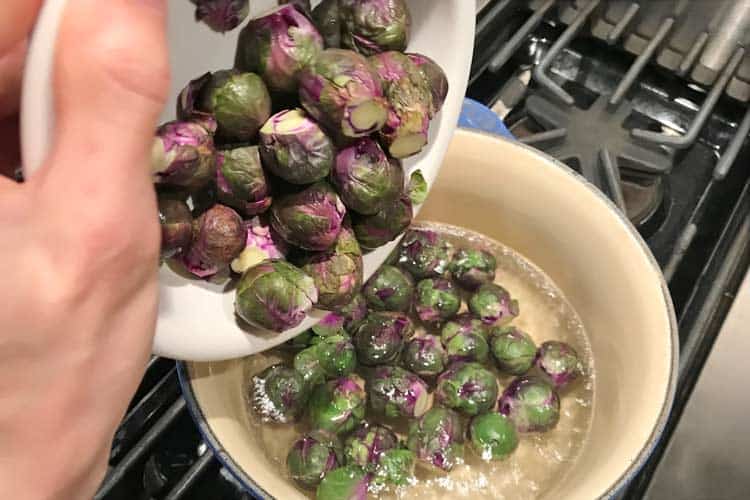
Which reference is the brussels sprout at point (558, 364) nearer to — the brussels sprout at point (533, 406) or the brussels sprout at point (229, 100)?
the brussels sprout at point (533, 406)

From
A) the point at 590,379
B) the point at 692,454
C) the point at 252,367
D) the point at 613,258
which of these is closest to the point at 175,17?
the point at 252,367

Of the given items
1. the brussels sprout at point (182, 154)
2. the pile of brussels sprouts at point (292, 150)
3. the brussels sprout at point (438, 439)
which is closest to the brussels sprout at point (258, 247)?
the pile of brussels sprouts at point (292, 150)

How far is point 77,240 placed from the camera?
0.51 metres

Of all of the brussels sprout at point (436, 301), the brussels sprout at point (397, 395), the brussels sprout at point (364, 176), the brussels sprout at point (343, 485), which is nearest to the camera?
the brussels sprout at point (364, 176)

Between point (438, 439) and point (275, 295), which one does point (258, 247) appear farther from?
point (438, 439)

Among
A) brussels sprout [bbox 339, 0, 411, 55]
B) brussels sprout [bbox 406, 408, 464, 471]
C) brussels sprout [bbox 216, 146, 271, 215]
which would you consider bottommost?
brussels sprout [bbox 406, 408, 464, 471]

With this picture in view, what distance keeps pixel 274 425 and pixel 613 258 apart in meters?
0.52

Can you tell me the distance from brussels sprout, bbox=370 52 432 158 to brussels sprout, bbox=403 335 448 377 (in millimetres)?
364

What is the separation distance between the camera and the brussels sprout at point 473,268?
1.21 metres

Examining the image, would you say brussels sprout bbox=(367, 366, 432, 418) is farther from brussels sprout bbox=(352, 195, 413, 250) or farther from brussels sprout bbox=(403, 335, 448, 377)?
brussels sprout bbox=(352, 195, 413, 250)

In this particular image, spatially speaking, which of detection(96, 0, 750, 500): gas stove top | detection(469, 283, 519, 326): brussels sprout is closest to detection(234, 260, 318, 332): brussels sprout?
detection(96, 0, 750, 500): gas stove top

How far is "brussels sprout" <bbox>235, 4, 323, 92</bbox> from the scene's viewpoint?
2.61 ft

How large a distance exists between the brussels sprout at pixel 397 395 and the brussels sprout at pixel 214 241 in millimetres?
335

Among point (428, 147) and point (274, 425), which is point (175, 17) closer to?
point (428, 147)
